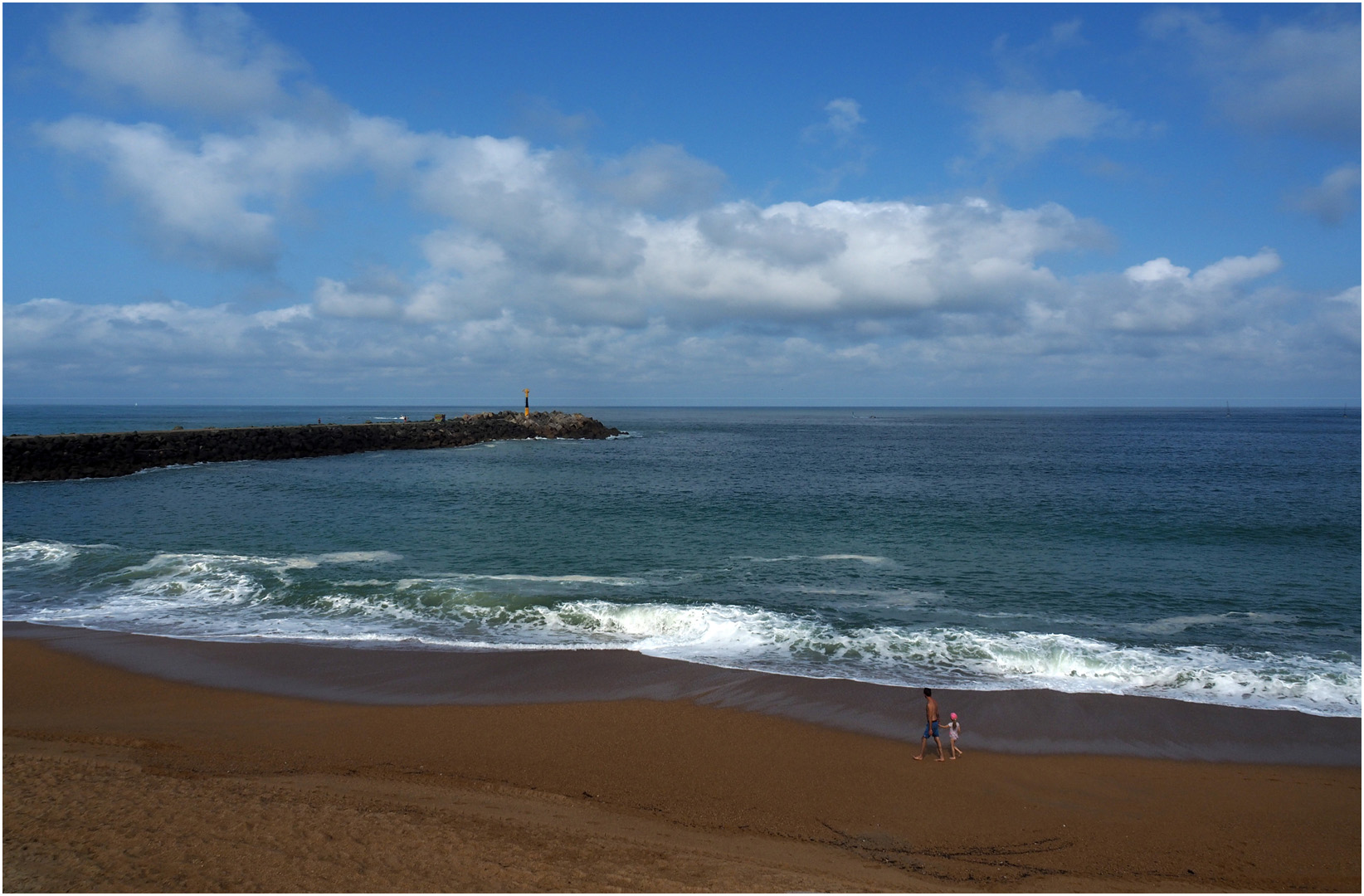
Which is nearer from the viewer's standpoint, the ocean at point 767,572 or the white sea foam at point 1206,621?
the ocean at point 767,572

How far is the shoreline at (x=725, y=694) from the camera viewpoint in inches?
483

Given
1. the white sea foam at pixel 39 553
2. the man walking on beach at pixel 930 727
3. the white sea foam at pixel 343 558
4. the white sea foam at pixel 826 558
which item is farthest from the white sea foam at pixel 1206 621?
the white sea foam at pixel 39 553

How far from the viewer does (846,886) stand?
790 cm

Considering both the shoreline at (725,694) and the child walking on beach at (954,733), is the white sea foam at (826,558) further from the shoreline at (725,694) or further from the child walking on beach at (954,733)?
the child walking on beach at (954,733)

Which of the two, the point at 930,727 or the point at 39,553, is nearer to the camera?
the point at 930,727

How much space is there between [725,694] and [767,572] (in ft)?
31.5

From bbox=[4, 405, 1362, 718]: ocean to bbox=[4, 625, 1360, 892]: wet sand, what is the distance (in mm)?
2487

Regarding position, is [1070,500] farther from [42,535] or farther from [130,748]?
[42,535]

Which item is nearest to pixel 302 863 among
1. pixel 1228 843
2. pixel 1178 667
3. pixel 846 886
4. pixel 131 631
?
pixel 846 886

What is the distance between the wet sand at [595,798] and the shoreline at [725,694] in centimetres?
12

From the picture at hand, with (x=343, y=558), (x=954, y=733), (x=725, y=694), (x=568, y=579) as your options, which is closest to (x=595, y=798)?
(x=725, y=694)

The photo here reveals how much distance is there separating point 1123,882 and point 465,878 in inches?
301

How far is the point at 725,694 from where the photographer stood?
14.1 meters

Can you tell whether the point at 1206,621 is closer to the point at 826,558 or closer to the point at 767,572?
the point at 826,558
